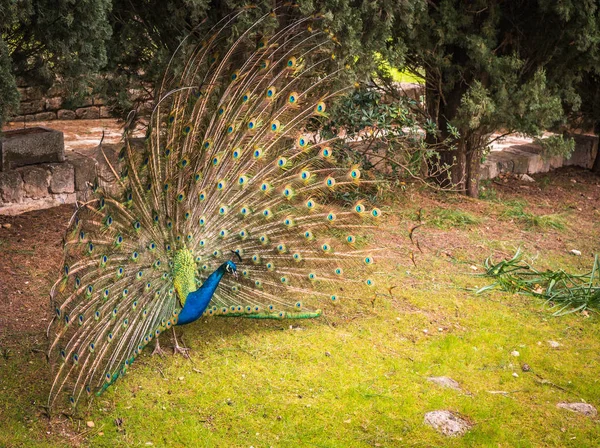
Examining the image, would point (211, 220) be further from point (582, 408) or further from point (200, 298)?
point (582, 408)

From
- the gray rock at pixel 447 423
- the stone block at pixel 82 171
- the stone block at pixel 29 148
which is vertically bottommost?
the gray rock at pixel 447 423

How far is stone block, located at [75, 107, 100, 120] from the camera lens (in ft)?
37.9

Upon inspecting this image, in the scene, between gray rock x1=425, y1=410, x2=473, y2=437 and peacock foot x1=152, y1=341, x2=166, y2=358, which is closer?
gray rock x1=425, y1=410, x2=473, y2=437

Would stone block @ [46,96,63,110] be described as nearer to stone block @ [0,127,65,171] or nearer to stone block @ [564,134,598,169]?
stone block @ [0,127,65,171]

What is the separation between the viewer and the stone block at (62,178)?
7.51 meters

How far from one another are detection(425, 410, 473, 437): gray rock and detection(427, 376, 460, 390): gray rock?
347 millimetres

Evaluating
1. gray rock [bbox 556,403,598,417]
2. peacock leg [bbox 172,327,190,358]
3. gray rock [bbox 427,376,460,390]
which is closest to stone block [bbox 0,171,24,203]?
peacock leg [bbox 172,327,190,358]

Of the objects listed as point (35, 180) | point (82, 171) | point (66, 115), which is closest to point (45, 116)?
point (66, 115)

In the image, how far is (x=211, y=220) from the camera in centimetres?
516

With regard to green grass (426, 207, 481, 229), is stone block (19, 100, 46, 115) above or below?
above

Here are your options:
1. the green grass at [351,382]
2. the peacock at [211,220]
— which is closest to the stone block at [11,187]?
the peacock at [211,220]

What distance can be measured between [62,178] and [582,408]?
5.50 metres

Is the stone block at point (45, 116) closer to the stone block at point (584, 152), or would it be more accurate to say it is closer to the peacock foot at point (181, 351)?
the peacock foot at point (181, 351)

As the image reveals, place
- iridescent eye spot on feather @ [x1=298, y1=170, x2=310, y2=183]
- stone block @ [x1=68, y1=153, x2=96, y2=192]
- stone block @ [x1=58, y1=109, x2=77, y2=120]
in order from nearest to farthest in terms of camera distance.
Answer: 1. iridescent eye spot on feather @ [x1=298, y1=170, x2=310, y2=183]
2. stone block @ [x1=68, y1=153, x2=96, y2=192]
3. stone block @ [x1=58, y1=109, x2=77, y2=120]
